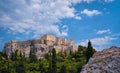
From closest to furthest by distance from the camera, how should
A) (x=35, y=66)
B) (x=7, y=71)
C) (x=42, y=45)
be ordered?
(x=7, y=71)
(x=35, y=66)
(x=42, y=45)

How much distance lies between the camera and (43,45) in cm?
12050

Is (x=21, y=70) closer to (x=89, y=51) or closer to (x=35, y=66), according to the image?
(x=35, y=66)

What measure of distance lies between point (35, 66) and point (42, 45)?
43.3m

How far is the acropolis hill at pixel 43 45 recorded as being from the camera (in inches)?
4584

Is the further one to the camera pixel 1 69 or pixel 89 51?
pixel 1 69

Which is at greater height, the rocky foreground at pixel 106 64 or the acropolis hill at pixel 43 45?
the acropolis hill at pixel 43 45

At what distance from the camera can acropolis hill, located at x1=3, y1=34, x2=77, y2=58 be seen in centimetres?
11644

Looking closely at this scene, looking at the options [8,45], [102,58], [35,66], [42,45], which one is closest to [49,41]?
[42,45]

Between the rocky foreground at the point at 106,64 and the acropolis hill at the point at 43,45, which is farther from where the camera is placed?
the acropolis hill at the point at 43,45

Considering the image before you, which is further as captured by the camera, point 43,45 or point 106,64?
point 43,45

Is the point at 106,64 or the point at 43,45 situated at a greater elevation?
the point at 43,45

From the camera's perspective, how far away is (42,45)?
394 feet

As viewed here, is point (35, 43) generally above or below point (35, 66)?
above

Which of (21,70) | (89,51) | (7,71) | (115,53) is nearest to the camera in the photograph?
(115,53)
